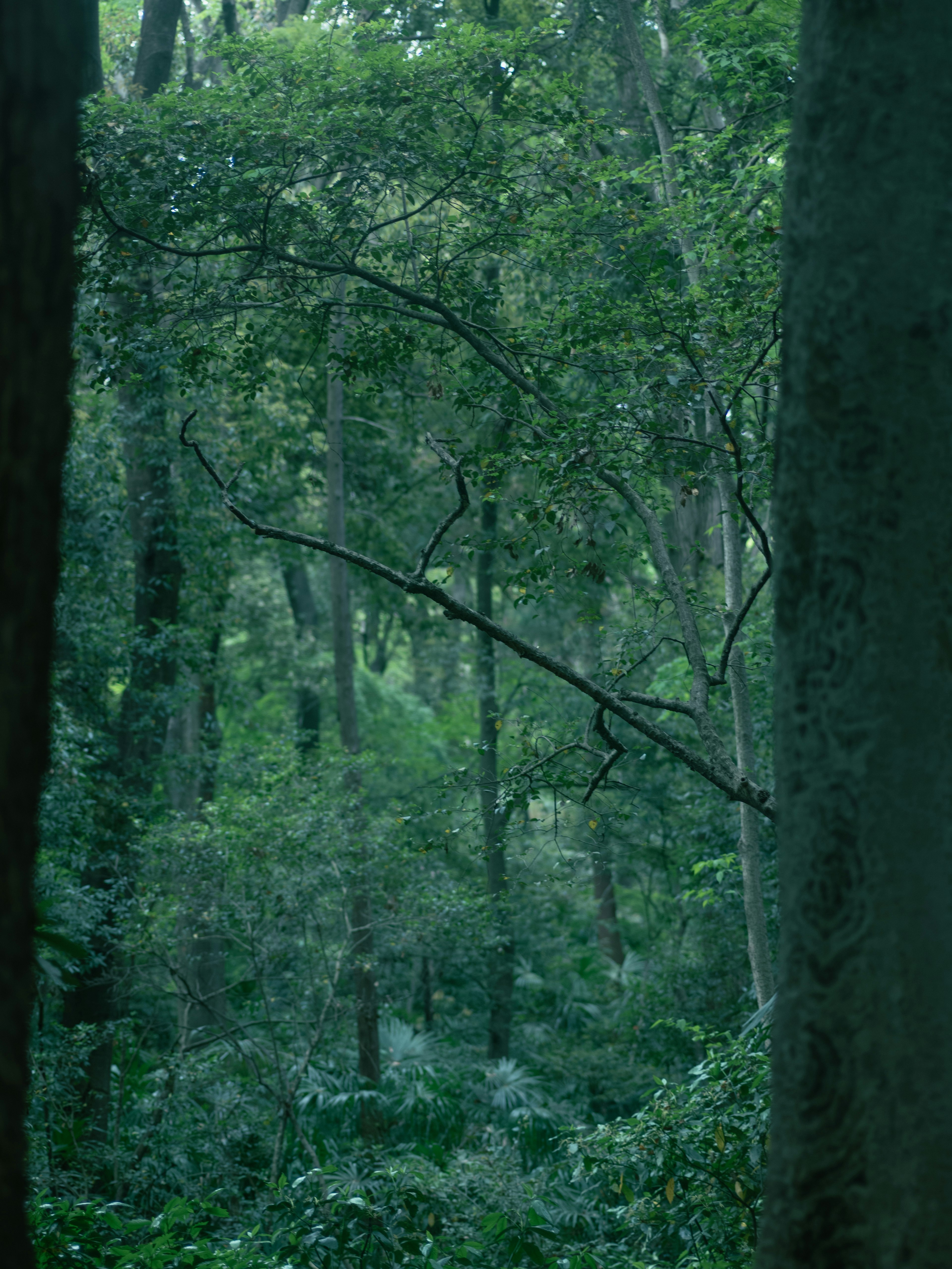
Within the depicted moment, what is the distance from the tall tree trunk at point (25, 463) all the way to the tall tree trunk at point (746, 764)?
22.9 ft

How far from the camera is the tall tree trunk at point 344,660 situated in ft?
45.4

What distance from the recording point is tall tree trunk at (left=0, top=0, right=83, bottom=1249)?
1.67 meters

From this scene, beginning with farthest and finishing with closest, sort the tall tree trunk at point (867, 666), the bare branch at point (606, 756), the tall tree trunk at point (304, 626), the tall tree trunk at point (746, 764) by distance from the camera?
the tall tree trunk at point (304, 626) → the tall tree trunk at point (746, 764) → the bare branch at point (606, 756) → the tall tree trunk at point (867, 666)

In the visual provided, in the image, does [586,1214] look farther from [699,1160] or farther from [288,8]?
[288,8]

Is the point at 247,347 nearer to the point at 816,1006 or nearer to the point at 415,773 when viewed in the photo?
the point at 816,1006

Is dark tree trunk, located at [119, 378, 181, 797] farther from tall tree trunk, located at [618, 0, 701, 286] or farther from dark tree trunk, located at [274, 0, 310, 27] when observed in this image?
dark tree trunk, located at [274, 0, 310, 27]

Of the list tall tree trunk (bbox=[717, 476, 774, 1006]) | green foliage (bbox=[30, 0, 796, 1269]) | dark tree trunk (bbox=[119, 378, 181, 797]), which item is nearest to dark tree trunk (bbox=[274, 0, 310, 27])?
green foliage (bbox=[30, 0, 796, 1269])

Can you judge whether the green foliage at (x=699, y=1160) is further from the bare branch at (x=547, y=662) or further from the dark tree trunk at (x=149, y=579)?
the dark tree trunk at (x=149, y=579)

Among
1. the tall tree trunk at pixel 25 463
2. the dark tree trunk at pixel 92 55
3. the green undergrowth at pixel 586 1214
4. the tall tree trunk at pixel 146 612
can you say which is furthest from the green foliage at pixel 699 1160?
the dark tree trunk at pixel 92 55

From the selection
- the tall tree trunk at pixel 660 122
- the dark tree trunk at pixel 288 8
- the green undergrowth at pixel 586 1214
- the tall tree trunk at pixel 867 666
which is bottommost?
the green undergrowth at pixel 586 1214

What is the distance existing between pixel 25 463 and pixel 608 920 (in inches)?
893

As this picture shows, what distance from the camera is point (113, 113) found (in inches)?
286

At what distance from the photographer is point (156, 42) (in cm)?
1275

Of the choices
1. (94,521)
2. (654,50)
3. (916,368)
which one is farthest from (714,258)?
(654,50)
